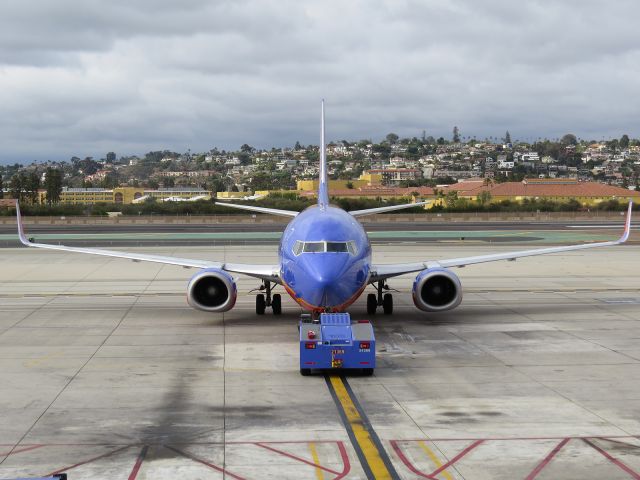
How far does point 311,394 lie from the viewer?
68.9ft

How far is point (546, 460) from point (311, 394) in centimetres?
682

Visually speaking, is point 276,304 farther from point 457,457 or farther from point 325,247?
point 457,457

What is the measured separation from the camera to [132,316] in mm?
34219

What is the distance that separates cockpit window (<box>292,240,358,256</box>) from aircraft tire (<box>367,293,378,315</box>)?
19.4 feet

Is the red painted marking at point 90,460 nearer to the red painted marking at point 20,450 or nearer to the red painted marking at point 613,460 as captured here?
the red painted marking at point 20,450

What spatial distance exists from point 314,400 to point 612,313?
18427 mm

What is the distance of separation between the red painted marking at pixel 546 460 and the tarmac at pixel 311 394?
0.05m

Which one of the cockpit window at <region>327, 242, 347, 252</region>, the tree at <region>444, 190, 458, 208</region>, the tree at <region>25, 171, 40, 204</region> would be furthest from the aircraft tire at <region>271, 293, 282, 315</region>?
the tree at <region>25, 171, 40, 204</region>

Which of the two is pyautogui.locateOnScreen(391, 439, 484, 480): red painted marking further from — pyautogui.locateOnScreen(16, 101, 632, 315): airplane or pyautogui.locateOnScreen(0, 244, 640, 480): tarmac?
pyautogui.locateOnScreen(16, 101, 632, 315): airplane

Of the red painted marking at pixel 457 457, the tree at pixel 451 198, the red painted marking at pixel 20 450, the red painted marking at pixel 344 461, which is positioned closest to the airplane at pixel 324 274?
the red painted marking at pixel 344 461

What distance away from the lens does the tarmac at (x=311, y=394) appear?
15680 millimetres

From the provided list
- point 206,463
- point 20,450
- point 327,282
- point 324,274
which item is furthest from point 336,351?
point 20,450

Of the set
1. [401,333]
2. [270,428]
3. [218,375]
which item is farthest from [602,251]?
[270,428]

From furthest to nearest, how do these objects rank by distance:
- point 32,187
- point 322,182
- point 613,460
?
point 32,187, point 322,182, point 613,460
